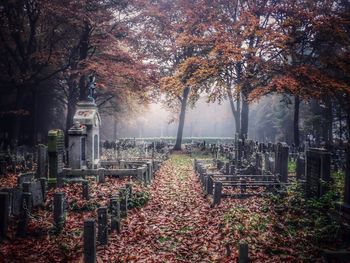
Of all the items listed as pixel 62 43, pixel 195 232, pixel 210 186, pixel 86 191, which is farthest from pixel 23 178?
pixel 62 43

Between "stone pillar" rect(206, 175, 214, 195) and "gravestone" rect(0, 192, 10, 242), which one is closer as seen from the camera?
"gravestone" rect(0, 192, 10, 242)

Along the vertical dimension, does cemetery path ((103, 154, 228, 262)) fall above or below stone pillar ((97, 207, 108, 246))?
below

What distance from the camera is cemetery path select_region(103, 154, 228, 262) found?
6422mm

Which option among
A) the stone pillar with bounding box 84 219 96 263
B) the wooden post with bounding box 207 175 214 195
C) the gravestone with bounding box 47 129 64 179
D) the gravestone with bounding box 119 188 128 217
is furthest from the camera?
the gravestone with bounding box 47 129 64 179

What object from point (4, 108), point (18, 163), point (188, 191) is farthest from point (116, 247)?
point (4, 108)

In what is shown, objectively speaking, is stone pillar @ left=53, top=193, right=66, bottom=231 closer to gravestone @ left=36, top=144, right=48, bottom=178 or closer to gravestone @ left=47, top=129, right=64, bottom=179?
gravestone @ left=47, top=129, right=64, bottom=179

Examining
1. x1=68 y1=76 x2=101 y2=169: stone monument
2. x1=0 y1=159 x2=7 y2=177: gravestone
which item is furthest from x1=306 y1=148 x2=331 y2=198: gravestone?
x1=0 y1=159 x2=7 y2=177: gravestone

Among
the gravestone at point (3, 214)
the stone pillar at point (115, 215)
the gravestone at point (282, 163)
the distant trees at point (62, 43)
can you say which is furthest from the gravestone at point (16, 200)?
the distant trees at point (62, 43)

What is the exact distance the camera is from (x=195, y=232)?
7664 millimetres

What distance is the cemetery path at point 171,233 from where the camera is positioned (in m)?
6.42

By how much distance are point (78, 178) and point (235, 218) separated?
22.6ft

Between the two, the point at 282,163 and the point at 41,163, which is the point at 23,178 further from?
the point at 282,163

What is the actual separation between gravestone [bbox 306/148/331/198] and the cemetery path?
121 inches

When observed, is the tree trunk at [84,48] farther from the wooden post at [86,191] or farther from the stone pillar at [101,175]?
the wooden post at [86,191]
